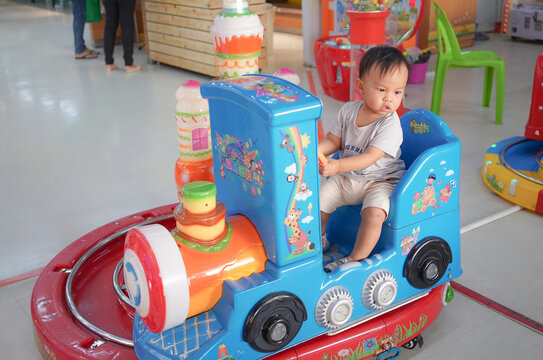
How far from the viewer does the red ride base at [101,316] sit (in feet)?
5.37

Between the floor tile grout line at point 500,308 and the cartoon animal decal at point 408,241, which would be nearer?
the cartoon animal decal at point 408,241

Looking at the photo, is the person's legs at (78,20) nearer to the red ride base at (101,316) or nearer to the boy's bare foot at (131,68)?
the boy's bare foot at (131,68)

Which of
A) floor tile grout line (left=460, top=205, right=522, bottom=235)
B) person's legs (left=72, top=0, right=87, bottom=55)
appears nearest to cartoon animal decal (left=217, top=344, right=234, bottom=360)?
floor tile grout line (left=460, top=205, right=522, bottom=235)

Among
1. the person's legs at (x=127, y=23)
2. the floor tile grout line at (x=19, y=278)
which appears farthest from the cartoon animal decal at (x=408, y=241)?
the person's legs at (x=127, y=23)

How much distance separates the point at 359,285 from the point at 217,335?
448 mm

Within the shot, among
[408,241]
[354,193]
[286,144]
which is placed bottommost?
[408,241]

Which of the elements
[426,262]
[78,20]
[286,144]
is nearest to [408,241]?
[426,262]

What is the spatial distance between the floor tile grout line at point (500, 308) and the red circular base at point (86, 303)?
1150 mm

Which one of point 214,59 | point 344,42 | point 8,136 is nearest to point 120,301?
point 8,136

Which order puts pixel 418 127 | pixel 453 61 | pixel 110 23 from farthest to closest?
pixel 110 23
pixel 453 61
pixel 418 127

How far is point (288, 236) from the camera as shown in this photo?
1478mm

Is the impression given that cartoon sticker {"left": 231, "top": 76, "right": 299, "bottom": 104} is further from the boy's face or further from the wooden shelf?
the wooden shelf

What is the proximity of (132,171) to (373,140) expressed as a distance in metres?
1.91

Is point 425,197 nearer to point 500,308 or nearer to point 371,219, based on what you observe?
point 371,219
